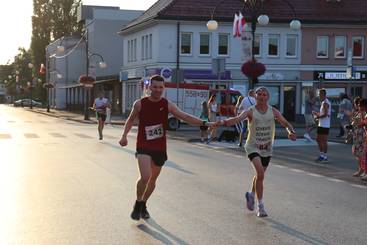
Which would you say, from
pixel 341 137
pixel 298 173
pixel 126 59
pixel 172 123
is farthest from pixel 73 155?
pixel 126 59

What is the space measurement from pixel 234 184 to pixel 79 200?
3230 millimetres

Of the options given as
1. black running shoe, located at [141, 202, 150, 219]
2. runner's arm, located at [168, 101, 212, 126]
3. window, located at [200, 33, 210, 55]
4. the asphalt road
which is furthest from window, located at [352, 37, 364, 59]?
black running shoe, located at [141, 202, 150, 219]

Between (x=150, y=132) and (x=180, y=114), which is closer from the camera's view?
(x=150, y=132)

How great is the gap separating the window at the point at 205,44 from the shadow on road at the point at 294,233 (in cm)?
3661

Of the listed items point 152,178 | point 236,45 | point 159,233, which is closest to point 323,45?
point 236,45

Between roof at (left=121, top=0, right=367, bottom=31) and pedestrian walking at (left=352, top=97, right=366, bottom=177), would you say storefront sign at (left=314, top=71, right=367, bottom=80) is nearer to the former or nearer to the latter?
roof at (left=121, top=0, right=367, bottom=31)

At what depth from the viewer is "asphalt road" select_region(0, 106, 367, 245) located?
699 centimetres

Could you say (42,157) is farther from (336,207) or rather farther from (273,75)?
(273,75)

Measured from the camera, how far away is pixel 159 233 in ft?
23.3

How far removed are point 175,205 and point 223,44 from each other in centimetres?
3613

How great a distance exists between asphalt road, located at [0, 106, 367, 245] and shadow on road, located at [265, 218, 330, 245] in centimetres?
1

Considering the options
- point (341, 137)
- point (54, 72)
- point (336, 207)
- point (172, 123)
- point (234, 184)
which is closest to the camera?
point (336, 207)

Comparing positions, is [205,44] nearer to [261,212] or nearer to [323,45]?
[323,45]

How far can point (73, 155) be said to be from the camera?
16328mm
